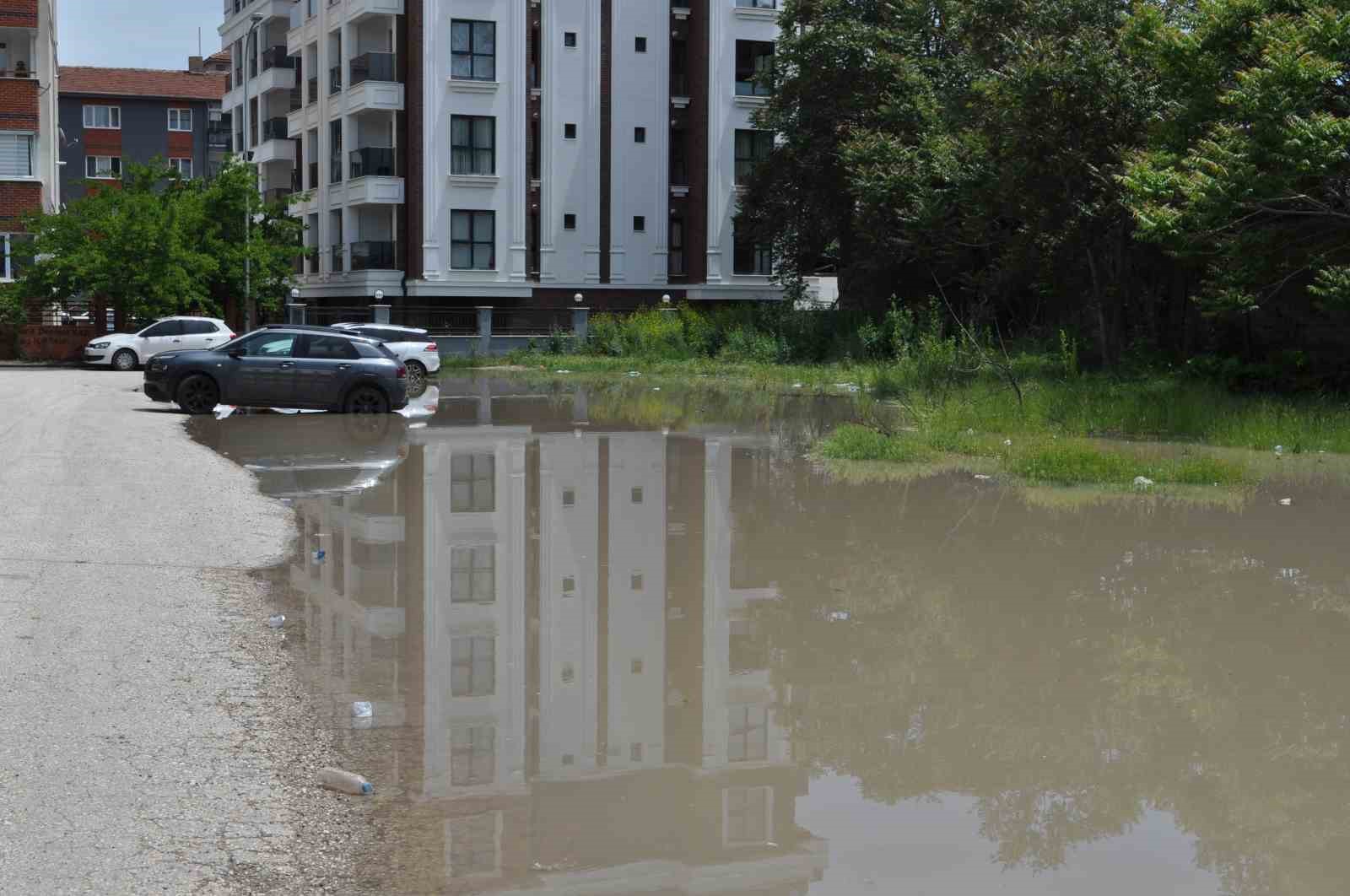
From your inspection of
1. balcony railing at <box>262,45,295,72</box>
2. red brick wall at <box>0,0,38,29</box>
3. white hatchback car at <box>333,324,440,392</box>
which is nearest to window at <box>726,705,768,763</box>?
white hatchback car at <box>333,324,440,392</box>

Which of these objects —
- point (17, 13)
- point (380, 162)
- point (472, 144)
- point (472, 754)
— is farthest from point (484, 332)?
point (472, 754)

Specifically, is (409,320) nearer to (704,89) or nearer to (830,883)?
(704,89)

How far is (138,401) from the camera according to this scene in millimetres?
30844

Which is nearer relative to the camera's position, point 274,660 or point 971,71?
point 274,660

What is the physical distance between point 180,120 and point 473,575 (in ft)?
297

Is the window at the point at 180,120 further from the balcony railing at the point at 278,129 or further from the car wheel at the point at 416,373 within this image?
the car wheel at the point at 416,373

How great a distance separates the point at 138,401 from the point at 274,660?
76.7ft

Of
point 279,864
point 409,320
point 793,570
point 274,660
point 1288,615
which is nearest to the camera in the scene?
point 279,864

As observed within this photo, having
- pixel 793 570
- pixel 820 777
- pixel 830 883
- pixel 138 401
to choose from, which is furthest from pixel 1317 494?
pixel 138 401

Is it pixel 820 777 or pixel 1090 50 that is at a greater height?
pixel 1090 50

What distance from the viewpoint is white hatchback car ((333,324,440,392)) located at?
41656mm

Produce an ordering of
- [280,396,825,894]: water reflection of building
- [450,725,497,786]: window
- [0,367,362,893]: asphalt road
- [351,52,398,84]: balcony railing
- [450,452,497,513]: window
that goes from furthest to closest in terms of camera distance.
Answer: [351,52,398,84]: balcony railing, [450,452,497,513]: window, [450,725,497,786]: window, [280,396,825,894]: water reflection of building, [0,367,362,893]: asphalt road

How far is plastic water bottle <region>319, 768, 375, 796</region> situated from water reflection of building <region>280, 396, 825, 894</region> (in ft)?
0.79

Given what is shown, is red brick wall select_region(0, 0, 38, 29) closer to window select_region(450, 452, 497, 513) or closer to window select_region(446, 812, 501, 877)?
window select_region(450, 452, 497, 513)
